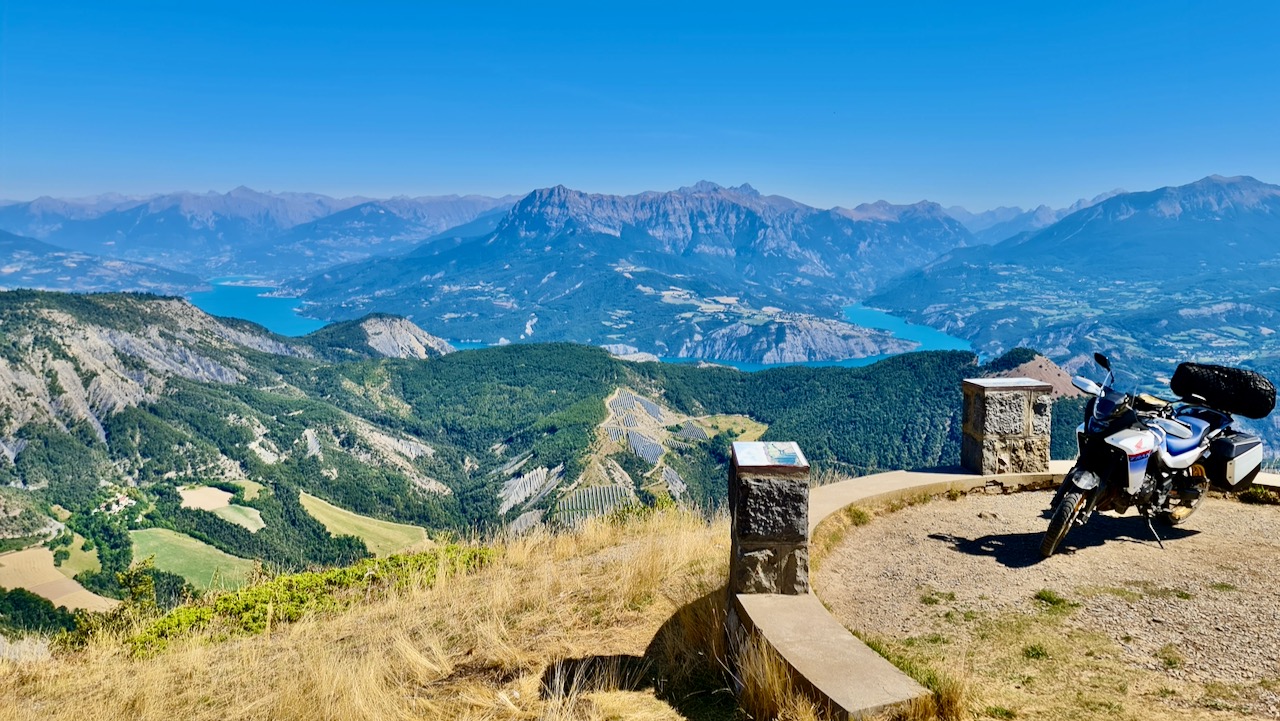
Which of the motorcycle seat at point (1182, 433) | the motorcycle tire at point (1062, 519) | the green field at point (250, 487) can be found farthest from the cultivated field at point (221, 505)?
the motorcycle seat at point (1182, 433)

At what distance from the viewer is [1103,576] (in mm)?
6621

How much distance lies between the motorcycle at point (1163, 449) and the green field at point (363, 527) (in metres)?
88.2

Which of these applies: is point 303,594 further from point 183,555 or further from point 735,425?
point 735,425

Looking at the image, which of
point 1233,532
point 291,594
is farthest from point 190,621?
point 1233,532

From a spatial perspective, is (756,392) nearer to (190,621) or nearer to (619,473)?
(619,473)

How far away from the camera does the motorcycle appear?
23.4 feet

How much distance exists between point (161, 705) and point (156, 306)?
19252cm

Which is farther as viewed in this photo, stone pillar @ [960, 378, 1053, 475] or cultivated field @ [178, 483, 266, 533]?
cultivated field @ [178, 483, 266, 533]

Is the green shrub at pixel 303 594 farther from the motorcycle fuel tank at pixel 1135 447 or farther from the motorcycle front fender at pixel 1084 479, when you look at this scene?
the motorcycle fuel tank at pixel 1135 447

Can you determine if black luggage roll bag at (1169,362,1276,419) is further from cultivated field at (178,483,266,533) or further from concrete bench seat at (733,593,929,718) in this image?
cultivated field at (178,483,266,533)

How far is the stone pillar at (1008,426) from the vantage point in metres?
9.52

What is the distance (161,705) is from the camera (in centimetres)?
505

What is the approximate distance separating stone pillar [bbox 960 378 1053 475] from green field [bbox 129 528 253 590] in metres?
79.1

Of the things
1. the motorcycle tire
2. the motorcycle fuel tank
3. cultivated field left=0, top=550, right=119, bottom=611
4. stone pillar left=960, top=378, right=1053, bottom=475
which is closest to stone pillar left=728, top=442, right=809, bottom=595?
the motorcycle tire
